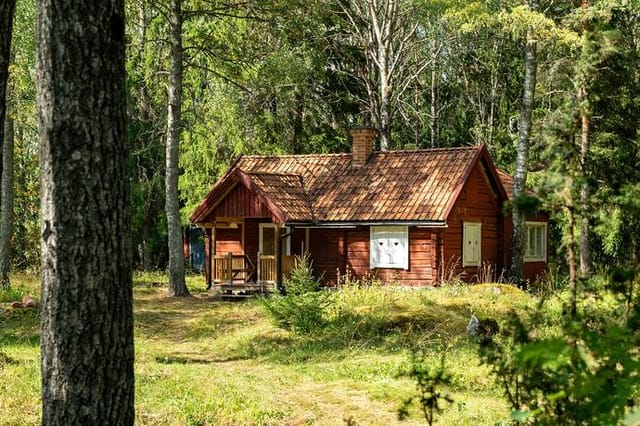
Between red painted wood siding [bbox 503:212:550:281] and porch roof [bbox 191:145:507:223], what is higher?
porch roof [bbox 191:145:507:223]

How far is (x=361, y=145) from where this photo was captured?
28.5m

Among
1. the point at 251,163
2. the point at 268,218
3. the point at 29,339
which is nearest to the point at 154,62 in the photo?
the point at 251,163

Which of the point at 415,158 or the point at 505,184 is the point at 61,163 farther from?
the point at 505,184

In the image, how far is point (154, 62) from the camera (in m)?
29.4

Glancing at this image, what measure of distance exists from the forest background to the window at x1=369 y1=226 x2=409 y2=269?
5.16 meters

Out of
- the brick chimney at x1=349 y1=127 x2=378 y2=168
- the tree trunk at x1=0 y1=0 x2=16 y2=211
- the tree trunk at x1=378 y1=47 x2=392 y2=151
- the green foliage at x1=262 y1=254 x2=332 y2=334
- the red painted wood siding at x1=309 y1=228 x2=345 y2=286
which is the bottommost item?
the green foliage at x1=262 y1=254 x2=332 y2=334

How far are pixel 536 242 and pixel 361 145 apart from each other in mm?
7658

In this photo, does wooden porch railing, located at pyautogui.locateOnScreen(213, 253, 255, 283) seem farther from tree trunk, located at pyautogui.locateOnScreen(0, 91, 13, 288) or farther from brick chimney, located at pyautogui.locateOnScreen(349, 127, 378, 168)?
tree trunk, located at pyautogui.locateOnScreen(0, 91, 13, 288)

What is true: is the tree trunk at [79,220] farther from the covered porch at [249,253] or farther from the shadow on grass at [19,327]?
the covered porch at [249,253]

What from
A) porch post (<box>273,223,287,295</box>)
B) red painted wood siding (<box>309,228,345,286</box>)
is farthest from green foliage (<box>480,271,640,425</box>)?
red painted wood siding (<box>309,228,345,286</box>)

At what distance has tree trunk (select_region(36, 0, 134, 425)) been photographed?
16.6 ft

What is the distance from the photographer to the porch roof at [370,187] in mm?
25283

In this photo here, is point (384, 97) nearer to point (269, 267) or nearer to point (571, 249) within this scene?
point (269, 267)

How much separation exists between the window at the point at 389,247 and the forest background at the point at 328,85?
5.16 meters
